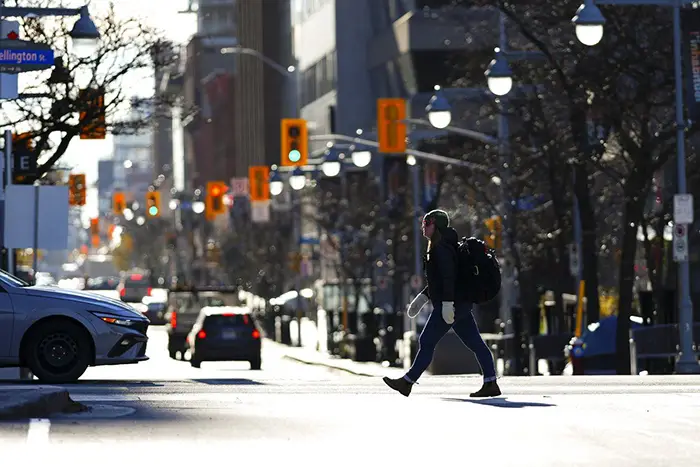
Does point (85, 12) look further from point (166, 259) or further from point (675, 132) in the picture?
point (166, 259)

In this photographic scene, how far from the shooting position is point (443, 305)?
17406mm

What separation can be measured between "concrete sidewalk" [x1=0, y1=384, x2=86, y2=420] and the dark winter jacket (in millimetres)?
3451

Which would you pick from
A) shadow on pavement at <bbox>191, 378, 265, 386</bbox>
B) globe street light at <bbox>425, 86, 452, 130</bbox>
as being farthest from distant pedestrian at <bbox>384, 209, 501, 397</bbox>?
globe street light at <bbox>425, 86, 452, 130</bbox>

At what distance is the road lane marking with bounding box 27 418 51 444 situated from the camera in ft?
42.0

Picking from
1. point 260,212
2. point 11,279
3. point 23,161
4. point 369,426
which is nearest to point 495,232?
point 23,161

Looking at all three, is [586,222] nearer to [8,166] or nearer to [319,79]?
[8,166]

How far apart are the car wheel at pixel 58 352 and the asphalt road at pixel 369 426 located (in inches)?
55.9

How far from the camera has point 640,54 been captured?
32.6 m

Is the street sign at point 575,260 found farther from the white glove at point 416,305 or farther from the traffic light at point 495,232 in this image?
the white glove at point 416,305

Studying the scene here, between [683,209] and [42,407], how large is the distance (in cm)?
1692

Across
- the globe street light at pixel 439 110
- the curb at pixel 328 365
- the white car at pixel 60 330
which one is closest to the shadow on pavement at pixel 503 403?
the white car at pixel 60 330

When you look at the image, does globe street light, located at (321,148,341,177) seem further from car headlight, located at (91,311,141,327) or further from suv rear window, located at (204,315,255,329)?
car headlight, located at (91,311,141,327)

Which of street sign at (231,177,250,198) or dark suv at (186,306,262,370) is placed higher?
street sign at (231,177,250,198)

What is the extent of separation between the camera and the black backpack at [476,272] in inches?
691
